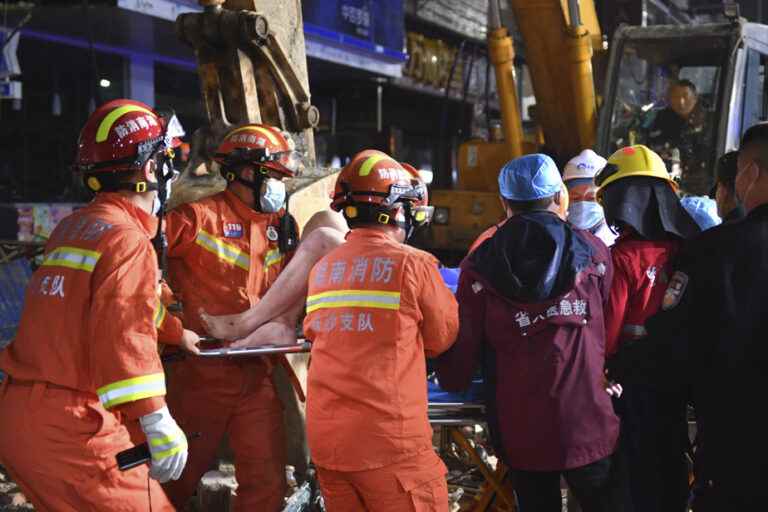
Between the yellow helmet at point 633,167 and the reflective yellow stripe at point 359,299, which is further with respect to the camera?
the yellow helmet at point 633,167

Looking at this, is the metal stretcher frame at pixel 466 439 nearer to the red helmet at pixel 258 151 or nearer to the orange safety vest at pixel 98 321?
the red helmet at pixel 258 151

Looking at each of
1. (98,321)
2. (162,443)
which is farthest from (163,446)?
(98,321)

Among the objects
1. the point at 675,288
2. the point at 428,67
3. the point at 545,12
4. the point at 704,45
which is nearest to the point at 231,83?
the point at 675,288

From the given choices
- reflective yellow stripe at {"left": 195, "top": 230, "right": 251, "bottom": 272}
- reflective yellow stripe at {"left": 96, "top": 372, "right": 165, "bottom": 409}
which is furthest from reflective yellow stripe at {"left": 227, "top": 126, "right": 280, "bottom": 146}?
reflective yellow stripe at {"left": 96, "top": 372, "right": 165, "bottom": 409}

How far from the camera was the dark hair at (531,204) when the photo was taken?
3752 mm

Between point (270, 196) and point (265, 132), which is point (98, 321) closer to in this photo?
point (270, 196)

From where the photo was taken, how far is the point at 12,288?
838 cm

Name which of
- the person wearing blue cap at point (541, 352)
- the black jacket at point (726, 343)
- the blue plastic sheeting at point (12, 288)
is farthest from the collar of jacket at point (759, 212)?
the blue plastic sheeting at point (12, 288)

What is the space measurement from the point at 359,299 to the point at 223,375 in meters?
1.10

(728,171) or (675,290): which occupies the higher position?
(728,171)

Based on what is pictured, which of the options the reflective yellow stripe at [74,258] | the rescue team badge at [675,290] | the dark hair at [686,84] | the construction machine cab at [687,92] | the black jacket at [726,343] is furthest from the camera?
the dark hair at [686,84]

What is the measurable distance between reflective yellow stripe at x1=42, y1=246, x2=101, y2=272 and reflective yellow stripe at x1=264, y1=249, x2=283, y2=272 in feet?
4.42

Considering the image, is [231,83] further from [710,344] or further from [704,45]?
[704,45]

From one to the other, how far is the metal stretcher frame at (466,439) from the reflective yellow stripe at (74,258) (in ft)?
5.46
